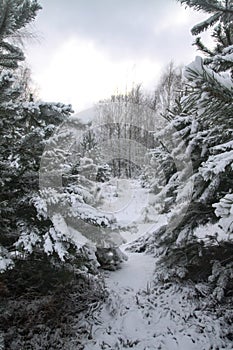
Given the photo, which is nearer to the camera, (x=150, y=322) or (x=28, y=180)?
(x=28, y=180)

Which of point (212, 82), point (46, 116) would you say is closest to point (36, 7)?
point (46, 116)

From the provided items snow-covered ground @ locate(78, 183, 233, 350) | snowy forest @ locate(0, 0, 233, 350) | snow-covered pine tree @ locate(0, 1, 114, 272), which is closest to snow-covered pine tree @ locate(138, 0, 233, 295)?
snowy forest @ locate(0, 0, 233, 350)

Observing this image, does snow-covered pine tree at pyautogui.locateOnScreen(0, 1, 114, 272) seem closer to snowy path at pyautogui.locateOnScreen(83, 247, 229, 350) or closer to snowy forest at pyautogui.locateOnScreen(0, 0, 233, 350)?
snowy forest at pyautogui.locateOnScreen(0, 0, 233, 350)

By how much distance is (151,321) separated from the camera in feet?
11.8

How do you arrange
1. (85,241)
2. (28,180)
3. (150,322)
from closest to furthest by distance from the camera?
(28,180) < (85,241) < (150,322)

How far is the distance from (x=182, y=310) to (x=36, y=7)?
3.85 metres

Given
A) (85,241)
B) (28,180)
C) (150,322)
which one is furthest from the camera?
(150,322)

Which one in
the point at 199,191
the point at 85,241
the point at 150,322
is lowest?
the point at 150,322

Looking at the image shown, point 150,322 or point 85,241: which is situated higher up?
point 85,241

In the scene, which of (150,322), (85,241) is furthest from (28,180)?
(150,322)

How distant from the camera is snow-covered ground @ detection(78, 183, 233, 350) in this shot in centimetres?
326

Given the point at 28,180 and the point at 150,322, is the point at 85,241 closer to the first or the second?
the point at 28,180

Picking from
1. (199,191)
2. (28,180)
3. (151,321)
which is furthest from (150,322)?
(28,180)

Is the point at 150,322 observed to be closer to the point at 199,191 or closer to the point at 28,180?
the point at 199,191
